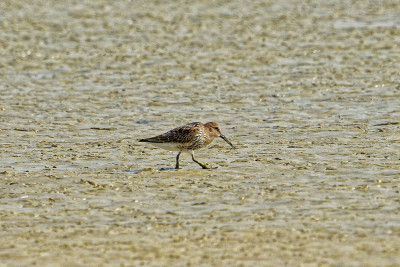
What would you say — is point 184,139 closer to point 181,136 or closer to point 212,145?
point 181,136

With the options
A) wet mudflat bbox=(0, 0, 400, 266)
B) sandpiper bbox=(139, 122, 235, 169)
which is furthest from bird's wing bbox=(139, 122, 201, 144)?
wet mudflat bbox=(0, 0, 400, 266)

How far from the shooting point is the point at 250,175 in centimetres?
1420

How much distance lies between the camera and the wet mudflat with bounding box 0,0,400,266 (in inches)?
424

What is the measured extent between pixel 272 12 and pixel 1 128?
18.4 metres

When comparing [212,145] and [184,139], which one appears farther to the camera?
[212,145]

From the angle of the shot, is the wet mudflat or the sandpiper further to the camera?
the sandpiper

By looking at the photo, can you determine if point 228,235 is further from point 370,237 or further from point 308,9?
point 308,9

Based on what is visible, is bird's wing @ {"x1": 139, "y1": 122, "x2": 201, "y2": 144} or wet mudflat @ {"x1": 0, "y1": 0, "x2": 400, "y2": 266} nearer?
wet mudflat @ {"x1": 0, "y1": 0, "x2": 400, "y2": 266}

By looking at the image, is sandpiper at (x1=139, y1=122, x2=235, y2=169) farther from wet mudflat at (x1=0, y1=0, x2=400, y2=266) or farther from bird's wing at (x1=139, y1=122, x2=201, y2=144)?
wet mudflat at (x1=0, y1=0, x2=400, y2=266)

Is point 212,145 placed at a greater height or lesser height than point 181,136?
lesser

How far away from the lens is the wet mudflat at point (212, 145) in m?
10.8

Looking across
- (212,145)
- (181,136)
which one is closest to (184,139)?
(181,136)

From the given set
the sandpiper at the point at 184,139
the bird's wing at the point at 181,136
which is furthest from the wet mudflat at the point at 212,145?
the bird's wing at the point at 181,136

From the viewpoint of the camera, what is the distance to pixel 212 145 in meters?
17.1
